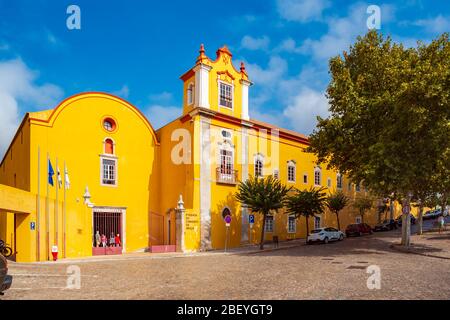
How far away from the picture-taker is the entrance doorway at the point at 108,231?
85.3 ft

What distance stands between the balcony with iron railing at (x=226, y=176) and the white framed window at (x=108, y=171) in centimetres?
740

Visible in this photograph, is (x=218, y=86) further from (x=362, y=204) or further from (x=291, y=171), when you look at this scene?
(x=362, y=204)

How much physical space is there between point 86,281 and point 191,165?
14223mm

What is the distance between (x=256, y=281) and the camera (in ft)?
42.4

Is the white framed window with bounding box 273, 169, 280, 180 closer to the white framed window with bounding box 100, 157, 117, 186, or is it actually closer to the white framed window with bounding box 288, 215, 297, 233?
the white framed window with bounding box 288, 215, 297, 233

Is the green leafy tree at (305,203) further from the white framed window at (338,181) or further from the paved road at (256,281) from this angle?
the paved road at (256,281)

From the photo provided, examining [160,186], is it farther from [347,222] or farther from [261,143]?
[347,222]

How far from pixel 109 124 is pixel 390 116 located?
18.8 meters

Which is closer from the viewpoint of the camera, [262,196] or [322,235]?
[262,196]

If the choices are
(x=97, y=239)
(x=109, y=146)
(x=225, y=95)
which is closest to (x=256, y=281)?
(x=97, y=239)

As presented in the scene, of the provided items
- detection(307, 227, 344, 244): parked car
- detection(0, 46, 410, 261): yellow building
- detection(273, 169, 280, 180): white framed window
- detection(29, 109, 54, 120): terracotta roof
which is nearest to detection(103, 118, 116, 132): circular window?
detection(0, 46, 410, 261): yellow building

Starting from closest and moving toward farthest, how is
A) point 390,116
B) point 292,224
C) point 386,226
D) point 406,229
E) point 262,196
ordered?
point 390,116 → point 406,229 → point 262,196 → point 292,224 → point 386,226
